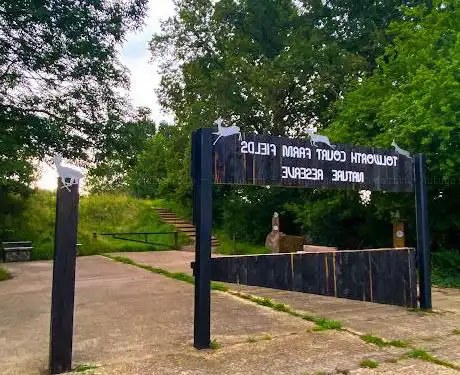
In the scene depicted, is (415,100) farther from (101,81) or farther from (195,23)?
(195,23)

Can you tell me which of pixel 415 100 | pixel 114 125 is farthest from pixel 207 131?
pixel 415 100

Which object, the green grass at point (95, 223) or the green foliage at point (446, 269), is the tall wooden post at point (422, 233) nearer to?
the green foliage at point (446, 269)

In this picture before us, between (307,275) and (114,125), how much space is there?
5.34m

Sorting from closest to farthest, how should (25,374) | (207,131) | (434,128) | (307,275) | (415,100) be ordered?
(25,374), (207,131), (307,275), (434,128), (415,100)

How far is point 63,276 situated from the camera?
3.68 m

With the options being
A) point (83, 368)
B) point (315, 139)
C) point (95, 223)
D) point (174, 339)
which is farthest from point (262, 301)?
point (95, 223)

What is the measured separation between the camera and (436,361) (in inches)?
145

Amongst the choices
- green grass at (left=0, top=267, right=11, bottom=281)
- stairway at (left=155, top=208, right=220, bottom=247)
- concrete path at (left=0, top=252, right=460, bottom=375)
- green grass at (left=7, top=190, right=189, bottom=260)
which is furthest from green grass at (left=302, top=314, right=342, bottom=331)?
stairway at (left=155, top=208, right=220, bottom=247)

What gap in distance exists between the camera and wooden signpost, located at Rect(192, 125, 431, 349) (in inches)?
171

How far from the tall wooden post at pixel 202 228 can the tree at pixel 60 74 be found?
14.5ft

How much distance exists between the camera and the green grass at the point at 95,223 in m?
14.9

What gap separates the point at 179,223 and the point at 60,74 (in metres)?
12.7

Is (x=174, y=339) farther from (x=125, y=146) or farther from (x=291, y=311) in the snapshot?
(x=125, y=146)

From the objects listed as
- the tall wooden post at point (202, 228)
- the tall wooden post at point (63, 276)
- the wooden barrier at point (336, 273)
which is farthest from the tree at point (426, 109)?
Result: the tall wooden post at point (63, 276)
